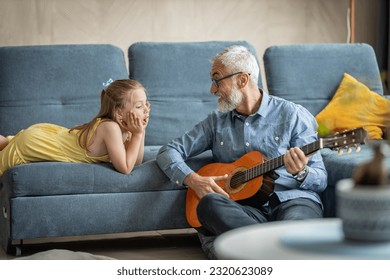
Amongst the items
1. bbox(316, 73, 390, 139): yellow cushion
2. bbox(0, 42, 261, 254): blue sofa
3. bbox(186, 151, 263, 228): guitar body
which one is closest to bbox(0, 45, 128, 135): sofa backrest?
bbox(0, 42, 261, 254): blue sofa

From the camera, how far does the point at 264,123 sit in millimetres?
2688

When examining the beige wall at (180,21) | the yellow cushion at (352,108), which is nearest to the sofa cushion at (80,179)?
the yellow cushion at (352,108)

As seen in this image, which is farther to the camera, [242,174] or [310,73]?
[310,73]

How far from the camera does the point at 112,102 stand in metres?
2.92

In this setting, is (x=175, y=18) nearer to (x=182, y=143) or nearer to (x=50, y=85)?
(x=50, y=85)

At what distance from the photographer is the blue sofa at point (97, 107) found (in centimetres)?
278

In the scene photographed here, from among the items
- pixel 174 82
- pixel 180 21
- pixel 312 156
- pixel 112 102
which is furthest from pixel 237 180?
pixel 180 21

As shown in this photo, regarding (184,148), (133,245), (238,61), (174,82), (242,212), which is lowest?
(133,245)

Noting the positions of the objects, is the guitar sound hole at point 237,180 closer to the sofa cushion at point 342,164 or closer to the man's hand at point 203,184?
the man's hand at point 203,184

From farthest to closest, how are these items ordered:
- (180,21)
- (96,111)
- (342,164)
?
(180,21), (96,111), (342,164)

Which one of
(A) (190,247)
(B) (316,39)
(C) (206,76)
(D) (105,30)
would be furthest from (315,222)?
(B) (316,39)

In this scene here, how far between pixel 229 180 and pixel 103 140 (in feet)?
1.56

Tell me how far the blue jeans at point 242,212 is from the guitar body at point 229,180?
53 mm

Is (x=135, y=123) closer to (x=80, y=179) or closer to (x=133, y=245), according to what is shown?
(x=80, y=179)
